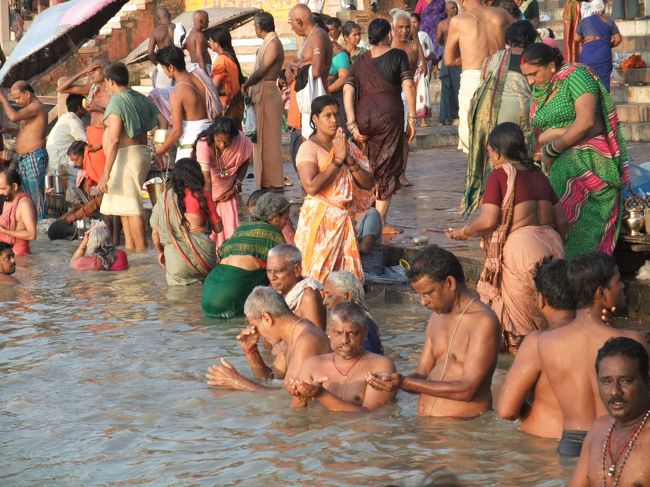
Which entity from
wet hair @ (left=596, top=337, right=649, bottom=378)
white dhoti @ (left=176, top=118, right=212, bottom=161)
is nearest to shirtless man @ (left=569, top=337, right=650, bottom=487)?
wet hair @ (left=596, top=337, right=649, bottom=378)

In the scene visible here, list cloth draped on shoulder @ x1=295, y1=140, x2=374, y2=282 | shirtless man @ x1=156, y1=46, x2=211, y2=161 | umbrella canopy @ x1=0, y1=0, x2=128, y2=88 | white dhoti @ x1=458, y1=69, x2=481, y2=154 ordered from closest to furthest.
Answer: cloth draped on shoulder @ x1=295, y1=140, x2=374, y2=282
white dhoti @ x1=458, y1=69, x2=481, y2=154
shirtless man @ x1=156, y1=46, x2=211, y2=161
umbrella canopy @ x1=0, y1=0, x2=128, y2=88

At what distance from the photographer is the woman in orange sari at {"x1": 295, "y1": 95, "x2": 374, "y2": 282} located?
8.22 m

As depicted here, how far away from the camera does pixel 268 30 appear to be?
11.8m

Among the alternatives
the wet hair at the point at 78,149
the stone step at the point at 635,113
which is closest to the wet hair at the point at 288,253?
the wet hair at the point at 78,149

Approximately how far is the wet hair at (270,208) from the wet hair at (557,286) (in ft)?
11.1

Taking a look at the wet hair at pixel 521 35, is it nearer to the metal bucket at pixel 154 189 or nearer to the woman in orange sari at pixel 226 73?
the woman in orange sari at pixel 226 73

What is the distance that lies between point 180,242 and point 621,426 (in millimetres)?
6110

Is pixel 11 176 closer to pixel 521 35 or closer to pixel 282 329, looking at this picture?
pixel 521 35

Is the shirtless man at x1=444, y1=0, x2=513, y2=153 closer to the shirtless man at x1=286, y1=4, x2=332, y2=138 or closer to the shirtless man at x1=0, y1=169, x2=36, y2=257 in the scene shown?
the shirtless man at x1=286, y1=4, x2=332, y2=138

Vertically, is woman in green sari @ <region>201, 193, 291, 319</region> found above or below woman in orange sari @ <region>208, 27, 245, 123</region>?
below

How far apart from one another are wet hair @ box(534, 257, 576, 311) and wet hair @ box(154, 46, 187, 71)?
20.7 feet

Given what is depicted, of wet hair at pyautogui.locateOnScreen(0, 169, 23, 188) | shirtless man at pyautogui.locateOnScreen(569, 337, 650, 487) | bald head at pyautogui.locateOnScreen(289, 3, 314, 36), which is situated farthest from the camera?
wet hair at pyautogui.locateOnScreen(0, 169, 23, 188)

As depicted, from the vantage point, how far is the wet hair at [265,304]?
21.1ft

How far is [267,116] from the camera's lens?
1221 centimetres
